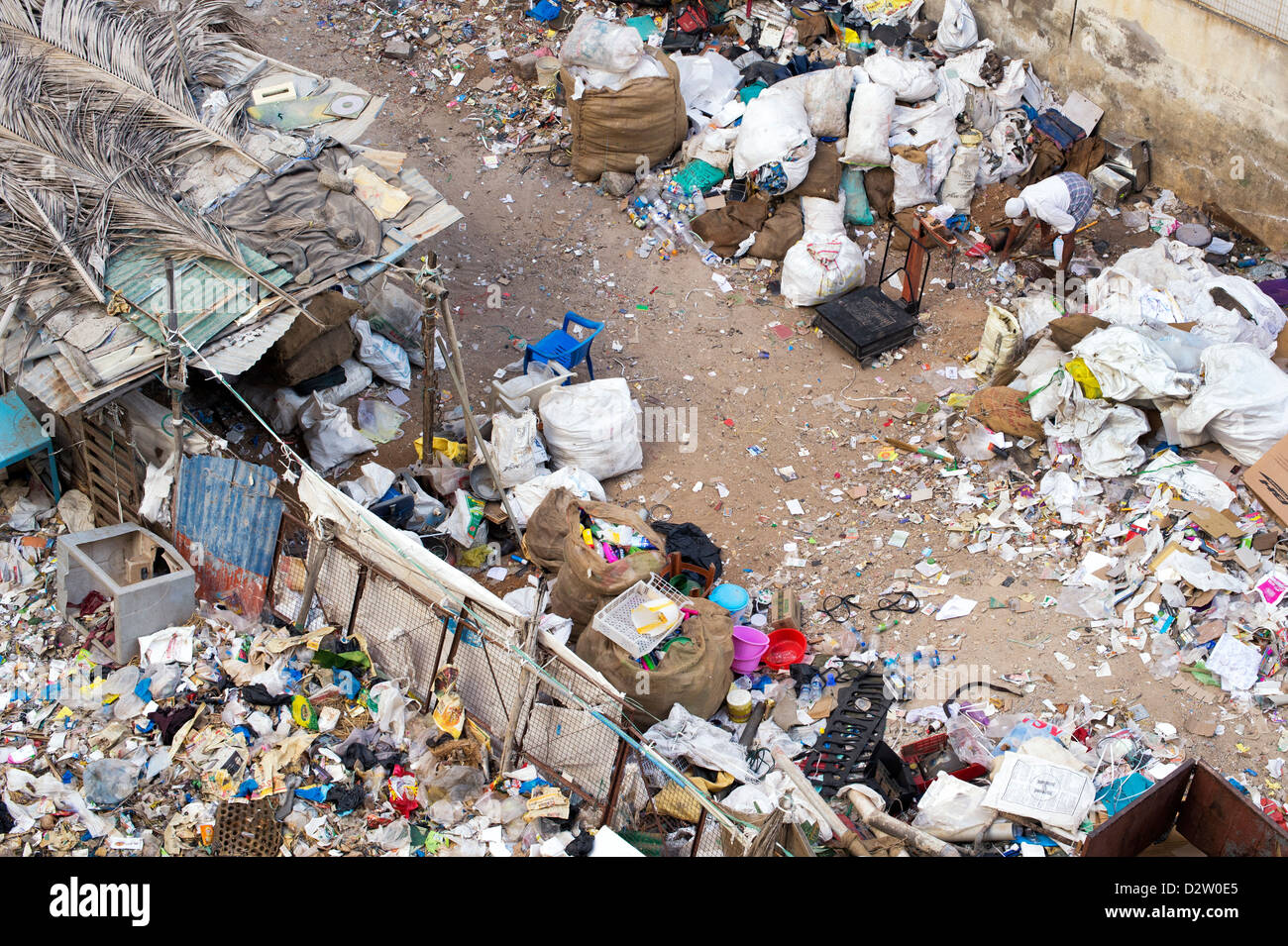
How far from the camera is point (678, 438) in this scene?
8391 mm

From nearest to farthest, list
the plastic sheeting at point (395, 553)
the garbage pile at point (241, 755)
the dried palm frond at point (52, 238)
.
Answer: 1. the garbage pile at point (241, 755)
2. the plastic sheeting at point (395, 553)
3. the dried palm frond at point (52, 238)

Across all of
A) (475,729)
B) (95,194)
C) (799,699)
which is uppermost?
(95,194)

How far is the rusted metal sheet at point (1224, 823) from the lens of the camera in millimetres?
4957

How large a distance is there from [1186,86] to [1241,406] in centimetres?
365

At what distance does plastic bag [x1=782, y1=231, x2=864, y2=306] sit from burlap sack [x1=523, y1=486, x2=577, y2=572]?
3.06m

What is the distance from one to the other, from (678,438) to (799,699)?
2.37 m

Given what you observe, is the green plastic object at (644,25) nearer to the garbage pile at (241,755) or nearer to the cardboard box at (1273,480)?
the cardboard box at (1273,480)

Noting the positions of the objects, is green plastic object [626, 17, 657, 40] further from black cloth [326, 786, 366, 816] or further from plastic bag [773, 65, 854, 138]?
black cloth [326, 786, 366, 816]

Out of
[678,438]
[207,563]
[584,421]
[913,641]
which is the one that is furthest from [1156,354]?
[207,563]

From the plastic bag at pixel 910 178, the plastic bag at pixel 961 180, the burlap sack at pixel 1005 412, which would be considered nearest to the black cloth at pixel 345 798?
the burlap sack at pixel 1005 412

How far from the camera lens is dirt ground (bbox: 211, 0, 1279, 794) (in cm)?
679

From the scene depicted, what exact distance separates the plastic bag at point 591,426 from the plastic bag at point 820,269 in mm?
2001

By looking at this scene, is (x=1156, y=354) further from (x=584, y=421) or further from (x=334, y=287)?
(x=334, y=287)

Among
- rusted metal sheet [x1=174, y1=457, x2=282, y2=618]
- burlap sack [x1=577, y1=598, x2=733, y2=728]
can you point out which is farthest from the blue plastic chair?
burlap sack [x1=577, y1=598, x2=733, y2=728]
